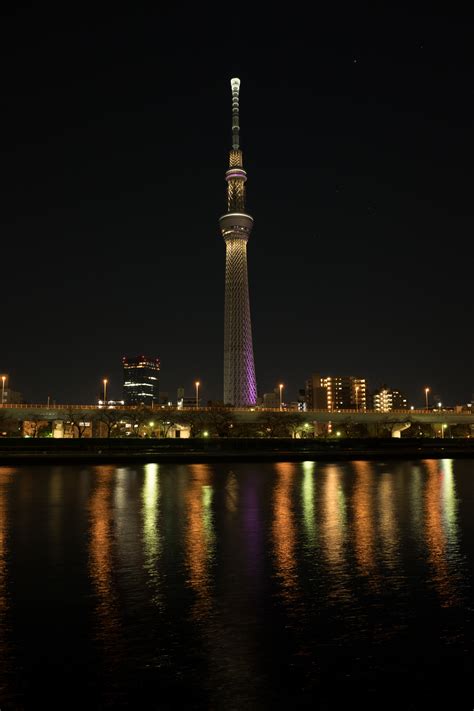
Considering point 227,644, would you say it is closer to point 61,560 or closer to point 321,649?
point 321,649

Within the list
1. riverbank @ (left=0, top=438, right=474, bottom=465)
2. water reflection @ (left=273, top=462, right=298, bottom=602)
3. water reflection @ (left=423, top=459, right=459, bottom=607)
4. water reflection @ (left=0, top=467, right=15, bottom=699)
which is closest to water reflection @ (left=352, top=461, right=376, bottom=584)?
water reflection @ (left=423, top=459, right=459, bottom=607)

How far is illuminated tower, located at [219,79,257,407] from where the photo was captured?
152000 mm

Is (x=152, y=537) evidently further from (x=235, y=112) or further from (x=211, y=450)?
(x=235, y=112)

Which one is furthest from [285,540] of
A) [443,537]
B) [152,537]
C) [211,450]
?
[211,450]

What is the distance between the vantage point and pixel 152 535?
1953cm

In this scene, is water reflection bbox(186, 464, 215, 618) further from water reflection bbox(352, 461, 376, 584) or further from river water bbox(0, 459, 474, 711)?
water reflection bbox(352, 461, 376, 584)

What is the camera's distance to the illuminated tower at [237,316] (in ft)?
499

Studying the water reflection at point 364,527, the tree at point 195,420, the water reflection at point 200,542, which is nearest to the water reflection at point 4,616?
the water reflection at point 200,542

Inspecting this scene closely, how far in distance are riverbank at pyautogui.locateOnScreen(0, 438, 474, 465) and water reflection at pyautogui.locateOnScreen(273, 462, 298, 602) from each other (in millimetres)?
26063

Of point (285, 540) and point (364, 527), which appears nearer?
point (285, 540)

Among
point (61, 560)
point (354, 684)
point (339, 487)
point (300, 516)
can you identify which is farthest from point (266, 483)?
point (354, 684)

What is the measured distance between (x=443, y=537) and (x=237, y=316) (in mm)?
134458

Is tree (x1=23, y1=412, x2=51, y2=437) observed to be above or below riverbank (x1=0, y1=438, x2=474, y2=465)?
above

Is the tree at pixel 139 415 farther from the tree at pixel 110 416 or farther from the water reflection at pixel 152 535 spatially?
the water reflection at pixel 152 535
